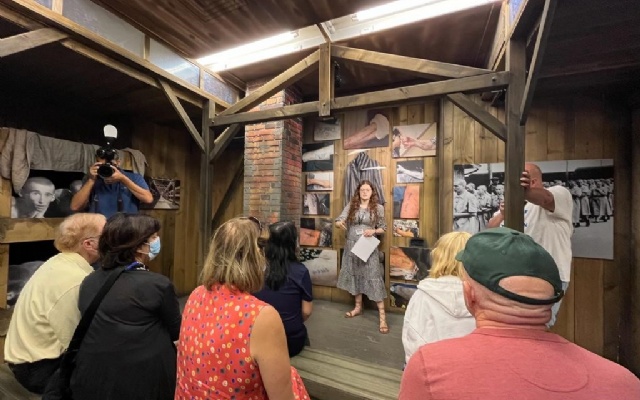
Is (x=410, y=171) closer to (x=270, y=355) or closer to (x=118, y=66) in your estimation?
(x=270, y=355)

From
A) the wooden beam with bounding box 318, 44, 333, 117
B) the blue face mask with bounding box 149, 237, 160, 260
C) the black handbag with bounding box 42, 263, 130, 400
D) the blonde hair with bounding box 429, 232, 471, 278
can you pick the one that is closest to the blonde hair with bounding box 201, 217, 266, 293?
the black handbag with bounding box 42, 263, 130, 400

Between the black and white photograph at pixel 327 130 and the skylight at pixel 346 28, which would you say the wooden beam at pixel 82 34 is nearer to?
the skylight at pixel 346 28

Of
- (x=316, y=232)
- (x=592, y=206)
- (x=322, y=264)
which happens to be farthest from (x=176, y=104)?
(x=592, y=206)

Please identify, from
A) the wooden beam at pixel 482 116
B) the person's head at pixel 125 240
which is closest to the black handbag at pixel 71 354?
the person's head at pixel 125 240

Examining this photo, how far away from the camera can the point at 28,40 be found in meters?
1.92

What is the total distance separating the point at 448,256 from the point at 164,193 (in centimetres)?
434

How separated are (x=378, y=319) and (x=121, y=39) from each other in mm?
4022

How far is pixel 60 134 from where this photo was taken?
11.0 feet

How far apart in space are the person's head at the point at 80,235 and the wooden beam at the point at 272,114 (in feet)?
5.20

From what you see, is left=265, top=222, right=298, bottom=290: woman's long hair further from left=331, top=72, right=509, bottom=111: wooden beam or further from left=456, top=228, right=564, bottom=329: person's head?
left=456, top=228, right=564, bottom=329: person's head

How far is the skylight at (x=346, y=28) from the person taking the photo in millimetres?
2412

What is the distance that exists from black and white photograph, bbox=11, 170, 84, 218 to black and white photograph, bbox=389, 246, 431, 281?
3919mm

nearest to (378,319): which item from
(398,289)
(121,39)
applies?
(398,289)

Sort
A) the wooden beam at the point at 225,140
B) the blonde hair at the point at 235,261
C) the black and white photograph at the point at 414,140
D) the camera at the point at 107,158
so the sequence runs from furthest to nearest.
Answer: the black and white photograph at the point at 414,140
the wooden beam at the point at 225,140
the camera at the point at 107,158
the blonde hair at the point at 235,261
